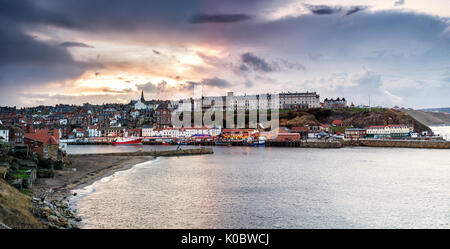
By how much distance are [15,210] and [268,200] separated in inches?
588

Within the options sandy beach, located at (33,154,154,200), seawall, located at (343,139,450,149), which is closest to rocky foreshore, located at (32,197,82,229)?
sandy beach, located at (33,154,154,200)

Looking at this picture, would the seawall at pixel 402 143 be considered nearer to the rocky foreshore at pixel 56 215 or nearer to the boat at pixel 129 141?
the boat at pixel 129 141

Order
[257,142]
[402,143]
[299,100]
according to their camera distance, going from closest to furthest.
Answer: [402,143]
[257,142]
[299,100]

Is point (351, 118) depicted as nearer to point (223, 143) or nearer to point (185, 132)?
point (223, 143)

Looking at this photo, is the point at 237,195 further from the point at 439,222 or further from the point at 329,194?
the point at 439,222

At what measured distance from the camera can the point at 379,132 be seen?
105m

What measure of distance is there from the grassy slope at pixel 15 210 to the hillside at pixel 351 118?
113 meters

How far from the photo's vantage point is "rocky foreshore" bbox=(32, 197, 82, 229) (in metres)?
15.3

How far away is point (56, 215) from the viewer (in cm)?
1625

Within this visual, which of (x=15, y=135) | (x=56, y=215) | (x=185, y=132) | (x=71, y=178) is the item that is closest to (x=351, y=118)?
(x=185, y=132)

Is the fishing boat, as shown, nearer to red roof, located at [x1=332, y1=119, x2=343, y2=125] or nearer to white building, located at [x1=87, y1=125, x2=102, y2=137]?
white building, located at [x1=87, y1=125, x2=102, y2=137]

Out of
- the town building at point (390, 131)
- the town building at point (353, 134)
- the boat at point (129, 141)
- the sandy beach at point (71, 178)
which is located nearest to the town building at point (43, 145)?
the sandy beach at point (71, 178)

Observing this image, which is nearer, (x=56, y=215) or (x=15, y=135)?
(x=56, y=215)

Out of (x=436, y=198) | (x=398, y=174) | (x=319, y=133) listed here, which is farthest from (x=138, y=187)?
(x=319, y=133)
